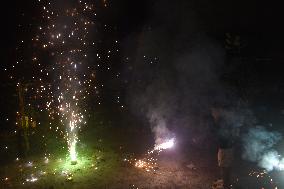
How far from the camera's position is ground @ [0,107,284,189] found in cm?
975

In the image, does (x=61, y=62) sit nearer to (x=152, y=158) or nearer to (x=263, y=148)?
(x=152, y=158)

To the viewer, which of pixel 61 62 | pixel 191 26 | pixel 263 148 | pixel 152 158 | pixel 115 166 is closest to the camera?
pixel 115 166

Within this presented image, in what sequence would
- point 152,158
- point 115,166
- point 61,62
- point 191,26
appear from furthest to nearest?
1. point 191,26
2. point 61,62
3. point 152,158
4. point 115,166

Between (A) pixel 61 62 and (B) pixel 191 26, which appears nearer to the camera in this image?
A: (A) pixel 61 62

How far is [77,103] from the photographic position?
1479 centimetres

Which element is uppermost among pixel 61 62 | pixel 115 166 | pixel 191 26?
pixel 191 26

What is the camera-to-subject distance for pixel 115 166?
36.5 feet

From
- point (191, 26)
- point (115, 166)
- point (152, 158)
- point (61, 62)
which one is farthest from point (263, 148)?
point (61, 62)

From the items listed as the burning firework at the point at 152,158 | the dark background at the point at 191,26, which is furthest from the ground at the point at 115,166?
the dark background at the point at 191,26

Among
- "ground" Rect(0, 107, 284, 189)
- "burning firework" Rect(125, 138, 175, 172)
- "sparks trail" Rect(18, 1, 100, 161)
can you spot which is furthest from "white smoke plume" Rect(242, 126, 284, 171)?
"sparks trail" Rect(18, 1, 100, 161)

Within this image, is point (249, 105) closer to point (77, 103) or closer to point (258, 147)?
point (258, 147)

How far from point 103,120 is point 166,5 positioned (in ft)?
20.1

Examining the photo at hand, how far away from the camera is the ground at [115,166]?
9.75m

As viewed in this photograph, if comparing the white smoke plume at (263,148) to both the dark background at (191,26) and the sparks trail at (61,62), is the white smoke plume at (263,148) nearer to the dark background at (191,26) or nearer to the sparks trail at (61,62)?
the dark background at (191,26)
